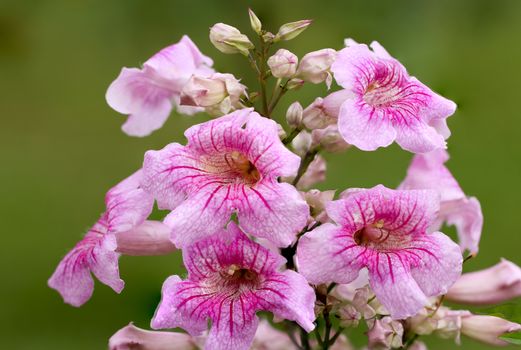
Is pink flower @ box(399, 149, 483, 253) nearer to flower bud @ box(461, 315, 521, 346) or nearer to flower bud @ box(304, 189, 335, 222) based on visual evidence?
Result: flower bud @ box(461, 315, 521, 346)

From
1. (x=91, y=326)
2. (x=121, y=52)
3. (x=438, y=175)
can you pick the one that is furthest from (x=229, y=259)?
(x=121, y=52)

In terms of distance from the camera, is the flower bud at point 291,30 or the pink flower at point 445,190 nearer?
the flower bud at point 291,30

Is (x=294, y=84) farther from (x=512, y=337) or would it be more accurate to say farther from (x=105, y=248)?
(x=512, y=337)

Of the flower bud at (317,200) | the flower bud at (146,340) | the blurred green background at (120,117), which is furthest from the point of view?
the blurred green background at (120,117)

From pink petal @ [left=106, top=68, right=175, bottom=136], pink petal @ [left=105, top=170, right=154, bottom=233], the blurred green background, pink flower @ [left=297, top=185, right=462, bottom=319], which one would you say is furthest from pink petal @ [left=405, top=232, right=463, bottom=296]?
the blurred green background

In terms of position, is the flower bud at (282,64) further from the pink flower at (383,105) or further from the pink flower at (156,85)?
the pink flower at (156,85)

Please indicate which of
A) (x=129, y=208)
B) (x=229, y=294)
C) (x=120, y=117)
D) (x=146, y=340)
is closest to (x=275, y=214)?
(x=229, y=294)

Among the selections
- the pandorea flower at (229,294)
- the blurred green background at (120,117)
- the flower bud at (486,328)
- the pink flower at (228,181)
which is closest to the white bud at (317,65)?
the pink flower at (228,181)
